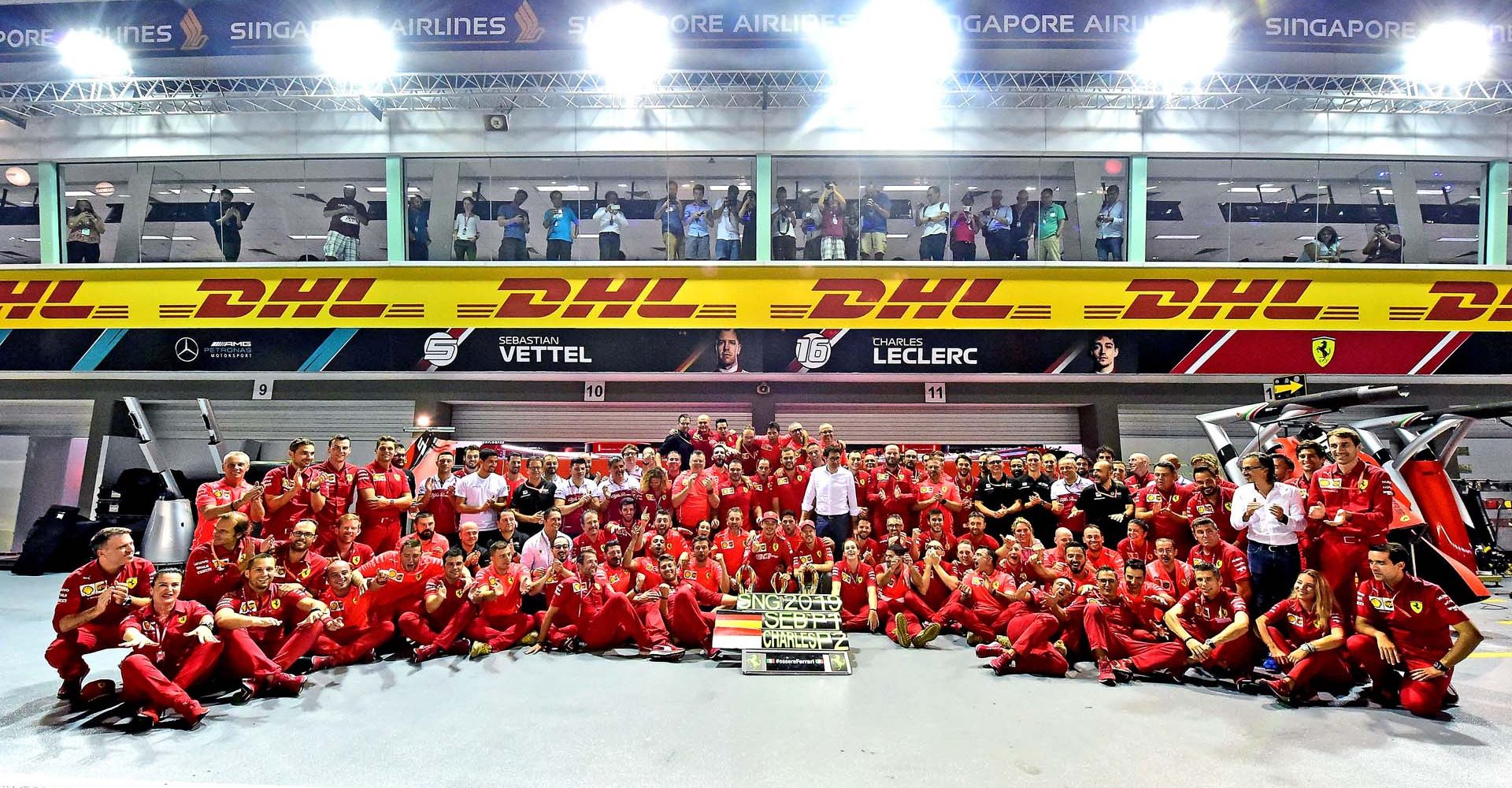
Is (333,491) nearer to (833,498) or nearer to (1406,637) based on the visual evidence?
(833,498)

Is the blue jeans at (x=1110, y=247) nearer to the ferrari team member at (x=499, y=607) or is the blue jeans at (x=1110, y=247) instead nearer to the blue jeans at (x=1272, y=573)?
the blue jeans at (x=1272, y=573)

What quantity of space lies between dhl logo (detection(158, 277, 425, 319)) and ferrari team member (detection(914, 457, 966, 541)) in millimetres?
8401

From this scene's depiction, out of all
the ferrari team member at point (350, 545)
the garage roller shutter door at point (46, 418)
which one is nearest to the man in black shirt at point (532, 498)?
the ferrari team member at point (350, 545)

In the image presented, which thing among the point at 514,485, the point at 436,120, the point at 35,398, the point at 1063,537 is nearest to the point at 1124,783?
the point at 1063,537

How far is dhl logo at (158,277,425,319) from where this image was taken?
42.2 feet

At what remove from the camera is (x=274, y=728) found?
4.98m

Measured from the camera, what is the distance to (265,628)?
594cm

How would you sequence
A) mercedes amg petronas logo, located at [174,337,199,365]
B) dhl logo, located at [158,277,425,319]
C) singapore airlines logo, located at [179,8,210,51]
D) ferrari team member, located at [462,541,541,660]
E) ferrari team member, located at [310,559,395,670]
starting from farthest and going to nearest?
mercedes amg petronas logo, located at [174,337,199,365]
dhl logo, located at [158,277,425,319]
singapore airlines logo, located at [179,8,210,51]
ferrari team member, located at [462,541,541,660]
ferrari team member, located at [310,559,395,670]

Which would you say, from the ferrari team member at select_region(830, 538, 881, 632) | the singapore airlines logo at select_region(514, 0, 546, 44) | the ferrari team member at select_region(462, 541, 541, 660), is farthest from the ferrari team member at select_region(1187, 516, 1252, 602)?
the singapore airlines logo at select_region(514, 0, 546, 44)

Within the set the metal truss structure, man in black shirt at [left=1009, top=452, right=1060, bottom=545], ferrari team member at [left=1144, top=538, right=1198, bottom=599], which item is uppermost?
the metal truss structure

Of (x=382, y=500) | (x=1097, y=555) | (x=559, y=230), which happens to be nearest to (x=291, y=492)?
(x=382, y=500)

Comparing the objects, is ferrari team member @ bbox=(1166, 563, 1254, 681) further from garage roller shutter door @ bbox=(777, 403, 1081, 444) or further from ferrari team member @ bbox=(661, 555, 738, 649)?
garage roller shutter door @ bbox=(777, 403, 1081, 444)

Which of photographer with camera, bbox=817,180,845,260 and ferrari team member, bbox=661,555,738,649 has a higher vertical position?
photographer with camera, bbox=817,180,845,260

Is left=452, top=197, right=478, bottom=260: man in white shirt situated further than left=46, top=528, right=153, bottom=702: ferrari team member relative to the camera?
Yes
